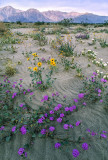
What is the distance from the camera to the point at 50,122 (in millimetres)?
2281

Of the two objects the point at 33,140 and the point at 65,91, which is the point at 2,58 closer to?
the point at 65,91

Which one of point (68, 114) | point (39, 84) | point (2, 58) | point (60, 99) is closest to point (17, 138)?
point (68, 114)

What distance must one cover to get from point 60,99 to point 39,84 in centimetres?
83

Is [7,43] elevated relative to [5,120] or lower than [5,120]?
elevated

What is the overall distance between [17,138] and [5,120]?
1.81ft

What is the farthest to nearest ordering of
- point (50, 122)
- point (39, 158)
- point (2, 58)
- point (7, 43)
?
point (7, 43), point (2, 58), point (50, 122), point (39, 158)

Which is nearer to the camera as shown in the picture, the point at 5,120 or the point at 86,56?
the point at 5,120

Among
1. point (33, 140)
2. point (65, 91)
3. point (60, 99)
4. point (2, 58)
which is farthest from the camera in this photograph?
point (2, 58)

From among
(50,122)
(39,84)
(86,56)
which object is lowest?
A: (50,122)

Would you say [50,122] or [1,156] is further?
[50,122]

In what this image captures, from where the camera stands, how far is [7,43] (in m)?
8.46

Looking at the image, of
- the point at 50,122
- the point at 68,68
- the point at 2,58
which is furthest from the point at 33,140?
the point at 2,58

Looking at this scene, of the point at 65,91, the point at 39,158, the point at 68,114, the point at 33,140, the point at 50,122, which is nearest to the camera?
the point at 39,158

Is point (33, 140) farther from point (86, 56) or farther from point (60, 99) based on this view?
point (86, 56)
